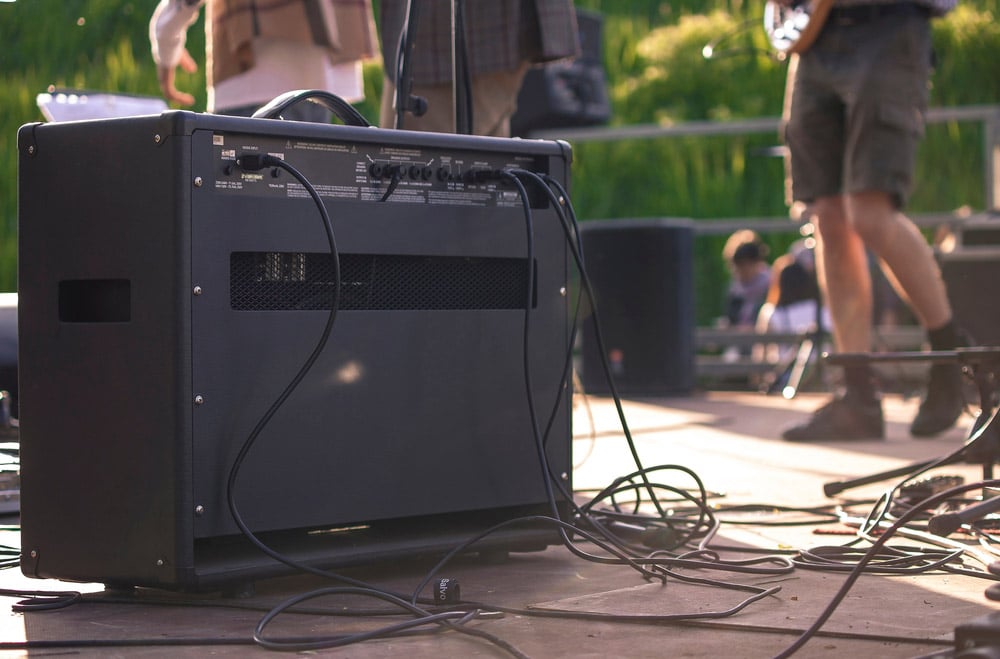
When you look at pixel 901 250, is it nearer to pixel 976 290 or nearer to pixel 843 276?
pixel 843 276

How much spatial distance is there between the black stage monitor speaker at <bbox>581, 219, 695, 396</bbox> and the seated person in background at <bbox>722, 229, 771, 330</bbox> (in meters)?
2.53

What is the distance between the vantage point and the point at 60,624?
1.36 metres

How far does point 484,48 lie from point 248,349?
1.14m

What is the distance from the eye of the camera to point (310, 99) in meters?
1.67

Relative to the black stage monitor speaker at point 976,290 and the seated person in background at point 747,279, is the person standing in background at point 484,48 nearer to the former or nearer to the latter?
the black stage monitor speaker at point 976,290

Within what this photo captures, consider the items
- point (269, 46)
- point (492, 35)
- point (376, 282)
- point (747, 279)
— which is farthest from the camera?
point (747, 279)

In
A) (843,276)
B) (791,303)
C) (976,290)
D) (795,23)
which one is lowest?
(791,303)

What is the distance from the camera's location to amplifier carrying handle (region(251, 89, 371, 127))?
1561mm

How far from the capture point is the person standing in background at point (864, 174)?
2.97 metres

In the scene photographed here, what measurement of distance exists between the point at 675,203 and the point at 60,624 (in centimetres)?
770

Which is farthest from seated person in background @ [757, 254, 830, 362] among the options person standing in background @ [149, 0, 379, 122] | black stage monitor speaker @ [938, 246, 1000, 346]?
person standing in background @ [149, 0, 379, 122]

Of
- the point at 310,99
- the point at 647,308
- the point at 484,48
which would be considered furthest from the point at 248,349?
the point at 647,308

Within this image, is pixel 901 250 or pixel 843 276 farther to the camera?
pixel 843 276

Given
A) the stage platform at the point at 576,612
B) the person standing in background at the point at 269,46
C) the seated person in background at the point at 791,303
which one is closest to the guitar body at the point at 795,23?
the person standing in background at the point at 269,46
